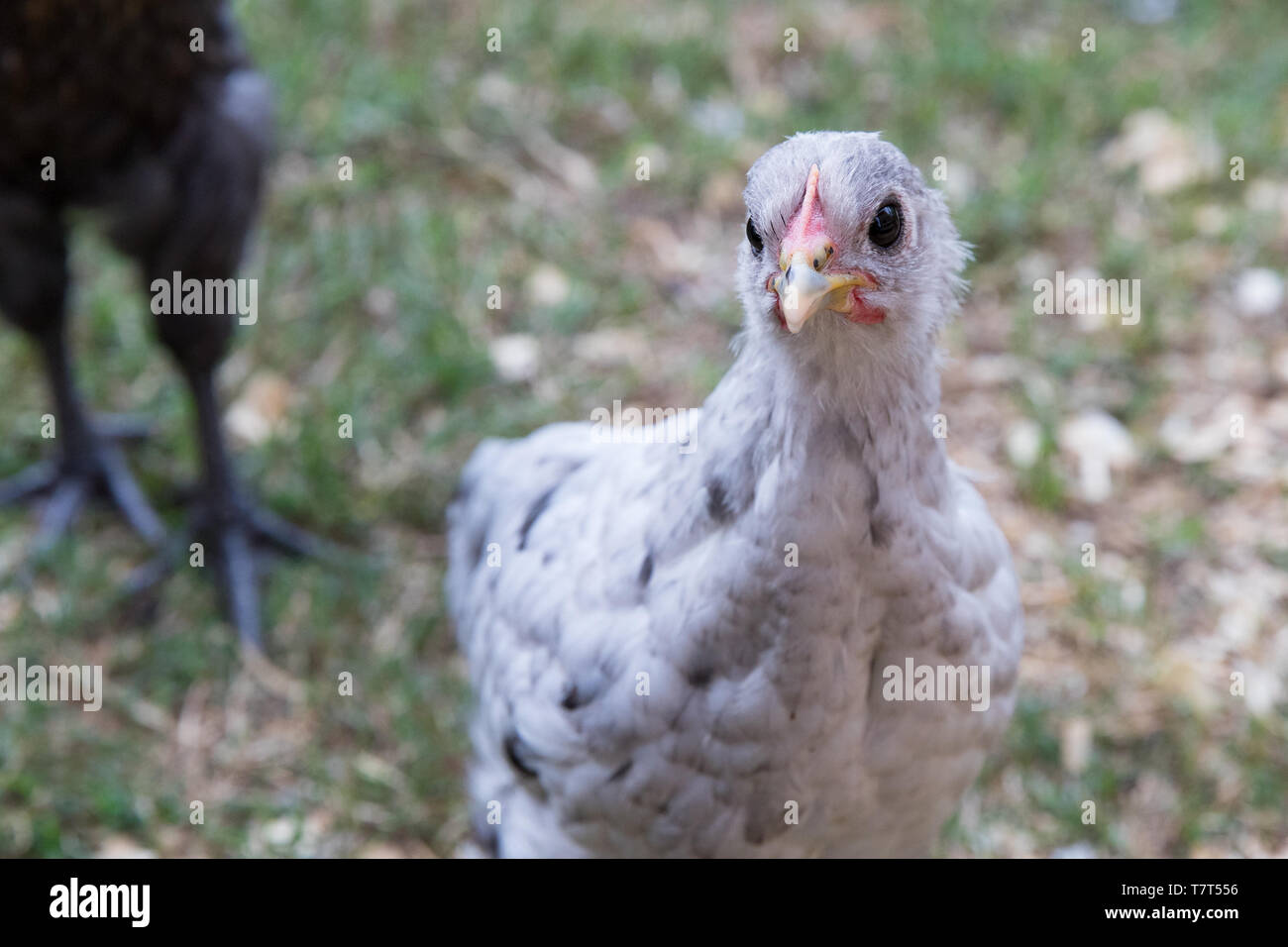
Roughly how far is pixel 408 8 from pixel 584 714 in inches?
156

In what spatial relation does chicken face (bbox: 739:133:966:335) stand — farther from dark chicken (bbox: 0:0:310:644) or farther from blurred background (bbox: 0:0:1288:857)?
dark chicken (bbox: 0:0:310:644)

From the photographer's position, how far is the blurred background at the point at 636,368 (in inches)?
130

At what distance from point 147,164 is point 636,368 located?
1613 millimetres

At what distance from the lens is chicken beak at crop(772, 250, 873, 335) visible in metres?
1.82

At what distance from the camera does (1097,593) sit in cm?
358

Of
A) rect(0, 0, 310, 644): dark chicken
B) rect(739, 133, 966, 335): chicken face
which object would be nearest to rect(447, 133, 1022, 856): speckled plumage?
rect(739, 133, 966, 335): chicken face

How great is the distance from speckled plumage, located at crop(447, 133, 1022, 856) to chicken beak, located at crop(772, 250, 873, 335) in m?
0.04

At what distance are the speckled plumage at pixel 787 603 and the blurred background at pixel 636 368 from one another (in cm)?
48

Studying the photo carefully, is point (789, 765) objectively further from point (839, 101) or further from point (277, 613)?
point (839, 101)

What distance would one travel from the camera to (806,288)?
1.83m

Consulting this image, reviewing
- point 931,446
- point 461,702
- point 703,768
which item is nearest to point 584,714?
point 703,768

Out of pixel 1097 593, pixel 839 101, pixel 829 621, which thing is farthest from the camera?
pixel 839 101

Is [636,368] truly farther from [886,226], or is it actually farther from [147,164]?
[886,226]

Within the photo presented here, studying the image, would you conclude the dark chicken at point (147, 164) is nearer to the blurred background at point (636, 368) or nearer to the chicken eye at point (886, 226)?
the blurred background at point (636, 368)
